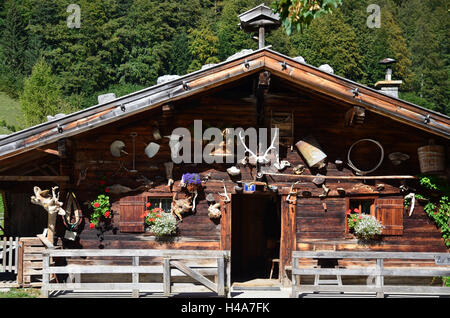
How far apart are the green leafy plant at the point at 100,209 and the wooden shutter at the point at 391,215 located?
6.20 metres

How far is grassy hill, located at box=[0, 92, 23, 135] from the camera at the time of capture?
53.2 metres

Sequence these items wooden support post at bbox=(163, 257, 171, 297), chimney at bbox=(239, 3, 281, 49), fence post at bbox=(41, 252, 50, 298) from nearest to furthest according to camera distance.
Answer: wooden support post at bbox=(163, 257, 171, 297)
fence post at bbox=(41, 252, 50, 298)
chimney at bbox=(239, 3, 281, 49)

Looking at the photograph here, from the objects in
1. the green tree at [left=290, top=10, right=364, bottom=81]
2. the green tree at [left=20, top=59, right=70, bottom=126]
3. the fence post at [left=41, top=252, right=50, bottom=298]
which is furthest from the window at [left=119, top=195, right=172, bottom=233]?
the green tree at [left=290, top=10, right=364, bottom=81]

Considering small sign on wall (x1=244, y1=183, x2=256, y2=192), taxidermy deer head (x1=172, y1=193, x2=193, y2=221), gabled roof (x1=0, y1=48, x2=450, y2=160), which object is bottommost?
taxidermy deer head (x1=172, y1=193, x2=193, y2=221)

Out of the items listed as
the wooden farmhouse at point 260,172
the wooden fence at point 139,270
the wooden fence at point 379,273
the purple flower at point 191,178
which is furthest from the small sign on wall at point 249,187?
the wooden fence at point 379,273

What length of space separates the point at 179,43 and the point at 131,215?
209 feet

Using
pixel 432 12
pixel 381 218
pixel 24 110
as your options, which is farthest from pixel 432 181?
pixel 432 12

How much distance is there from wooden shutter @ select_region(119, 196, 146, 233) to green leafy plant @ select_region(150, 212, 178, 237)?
34 cm

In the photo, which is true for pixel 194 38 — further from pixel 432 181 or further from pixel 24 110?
pixel 432 181

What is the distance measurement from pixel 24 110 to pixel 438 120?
122 feet

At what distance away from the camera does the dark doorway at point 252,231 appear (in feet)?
43.8

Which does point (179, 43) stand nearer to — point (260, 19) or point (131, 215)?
point (260, 19)

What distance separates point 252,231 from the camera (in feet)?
44.8

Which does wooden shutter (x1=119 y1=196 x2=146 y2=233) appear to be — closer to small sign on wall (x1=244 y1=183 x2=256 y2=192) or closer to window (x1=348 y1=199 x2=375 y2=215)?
small sign on wall (x1=244 y1=183 x2=256 y2=192)
